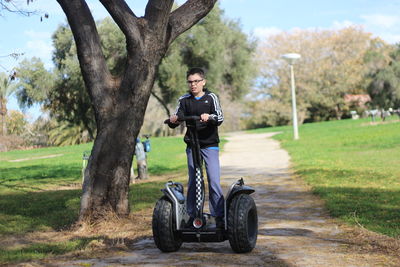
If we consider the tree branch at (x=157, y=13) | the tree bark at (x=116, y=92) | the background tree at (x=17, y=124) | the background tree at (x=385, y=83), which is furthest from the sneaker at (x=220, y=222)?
the background tree at (x=385, y=83)

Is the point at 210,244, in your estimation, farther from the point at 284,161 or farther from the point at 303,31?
the point at 303,31

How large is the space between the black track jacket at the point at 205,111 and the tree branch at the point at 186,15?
2.28 meters

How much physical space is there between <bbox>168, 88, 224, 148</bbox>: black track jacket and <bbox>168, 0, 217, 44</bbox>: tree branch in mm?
2279

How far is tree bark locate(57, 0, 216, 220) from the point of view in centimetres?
760

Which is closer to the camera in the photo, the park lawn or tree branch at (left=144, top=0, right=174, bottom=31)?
the park lawn

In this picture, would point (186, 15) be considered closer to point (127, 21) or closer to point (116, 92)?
point (127, 21)

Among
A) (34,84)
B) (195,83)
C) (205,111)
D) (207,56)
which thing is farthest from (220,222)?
(34,84)

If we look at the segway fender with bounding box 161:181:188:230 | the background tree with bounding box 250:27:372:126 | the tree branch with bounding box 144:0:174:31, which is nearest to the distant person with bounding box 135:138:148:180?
the tree branch with bounding box 144:0:174:31

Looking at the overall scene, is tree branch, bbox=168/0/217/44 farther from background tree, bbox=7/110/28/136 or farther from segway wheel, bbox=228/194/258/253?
background tree, bbox=7/110/28/136

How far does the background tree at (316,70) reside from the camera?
61094 mm

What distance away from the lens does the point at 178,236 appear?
567cm

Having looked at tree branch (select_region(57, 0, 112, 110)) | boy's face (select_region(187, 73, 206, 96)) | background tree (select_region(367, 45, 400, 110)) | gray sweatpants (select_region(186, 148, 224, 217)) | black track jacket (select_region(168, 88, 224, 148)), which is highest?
background tree (select_region(367, 45, 400, 110))

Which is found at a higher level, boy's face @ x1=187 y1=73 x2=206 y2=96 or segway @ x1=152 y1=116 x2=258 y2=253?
boy's face @ x1=187 y1=73 x2=206 y2=96

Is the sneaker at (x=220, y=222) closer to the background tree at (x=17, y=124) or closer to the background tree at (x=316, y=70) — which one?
the background tree at (x=17, y=124)
